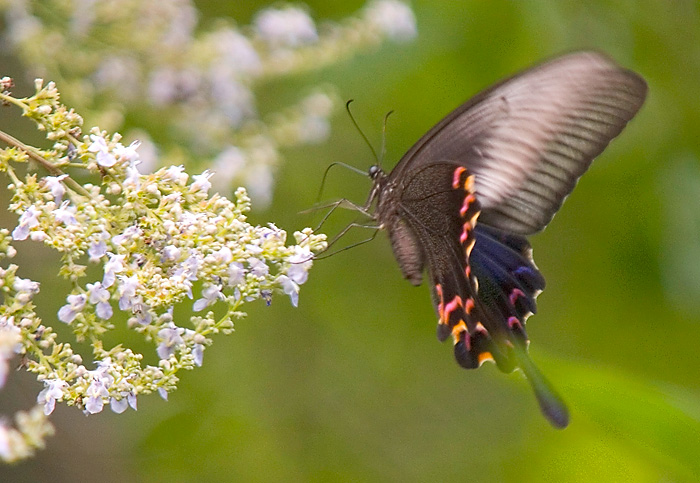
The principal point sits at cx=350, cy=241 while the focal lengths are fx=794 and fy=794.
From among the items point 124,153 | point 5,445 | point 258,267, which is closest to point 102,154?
point 124,153

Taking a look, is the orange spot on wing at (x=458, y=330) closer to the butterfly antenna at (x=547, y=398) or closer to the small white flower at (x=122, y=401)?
the butterfly antenna at (x=547, y=398)

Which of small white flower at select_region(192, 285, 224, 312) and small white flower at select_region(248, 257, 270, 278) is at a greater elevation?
small white flower at select_region(248, 257, 270, 278)

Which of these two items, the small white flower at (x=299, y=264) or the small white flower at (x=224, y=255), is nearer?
the small white flower at (x=224, y=255)

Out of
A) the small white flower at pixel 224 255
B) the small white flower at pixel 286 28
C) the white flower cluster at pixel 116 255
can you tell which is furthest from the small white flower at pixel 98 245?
the small white flower at pixel 286 28

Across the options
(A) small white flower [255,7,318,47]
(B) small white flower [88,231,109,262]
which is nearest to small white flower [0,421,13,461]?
(B) small white flower [88,231,109,262]

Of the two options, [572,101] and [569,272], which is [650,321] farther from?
[572,101]

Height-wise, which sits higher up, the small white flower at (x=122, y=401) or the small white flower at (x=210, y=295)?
the small white flower at (x=210, y=295)

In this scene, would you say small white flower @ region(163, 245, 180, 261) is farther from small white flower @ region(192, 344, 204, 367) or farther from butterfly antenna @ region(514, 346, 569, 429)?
butterfly antenna @ region(514, 346, 569, 429)
